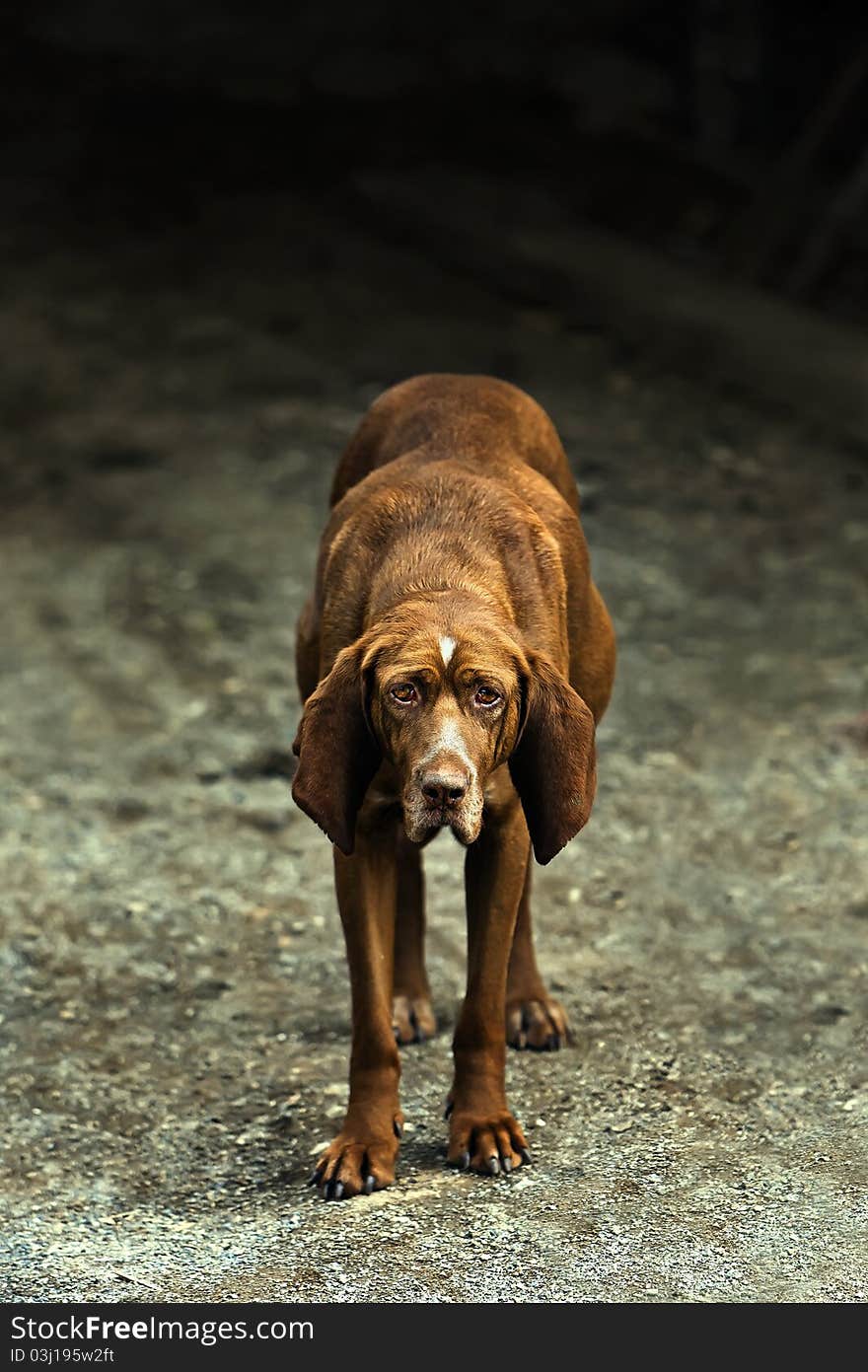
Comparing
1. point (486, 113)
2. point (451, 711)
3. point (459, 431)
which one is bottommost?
point (451, 711)

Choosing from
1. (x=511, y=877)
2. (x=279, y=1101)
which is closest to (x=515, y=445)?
(x=511, y=877)

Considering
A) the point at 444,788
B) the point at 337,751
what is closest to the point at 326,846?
the point at 337,751

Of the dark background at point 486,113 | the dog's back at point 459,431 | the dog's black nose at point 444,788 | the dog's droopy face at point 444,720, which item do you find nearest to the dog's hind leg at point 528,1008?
the dog's back at point 459,431

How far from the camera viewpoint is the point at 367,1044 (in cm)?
511

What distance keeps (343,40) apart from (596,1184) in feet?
36.4

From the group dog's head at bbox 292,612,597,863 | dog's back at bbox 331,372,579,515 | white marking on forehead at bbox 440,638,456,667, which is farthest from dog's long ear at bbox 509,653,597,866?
dog's back at bbox 331,372,579,515

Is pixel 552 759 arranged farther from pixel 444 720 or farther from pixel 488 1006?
pixel 488 1006

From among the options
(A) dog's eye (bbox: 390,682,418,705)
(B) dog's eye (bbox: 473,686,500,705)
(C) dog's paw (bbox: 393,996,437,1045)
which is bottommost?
(C) dog's paw (bbox: 393,996,437,1045)

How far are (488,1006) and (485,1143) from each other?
332mm

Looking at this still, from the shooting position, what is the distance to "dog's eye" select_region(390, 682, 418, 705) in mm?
4508

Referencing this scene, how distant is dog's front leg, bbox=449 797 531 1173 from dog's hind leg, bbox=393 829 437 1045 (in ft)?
2.04

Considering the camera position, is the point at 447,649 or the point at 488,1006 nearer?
the point at 447,649

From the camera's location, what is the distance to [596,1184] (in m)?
→ 5.15

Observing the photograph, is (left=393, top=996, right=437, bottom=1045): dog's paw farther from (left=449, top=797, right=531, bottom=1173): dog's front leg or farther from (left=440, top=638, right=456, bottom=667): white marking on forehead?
(left=440, top=638, right=456, bottom=667): white marking on forehead
